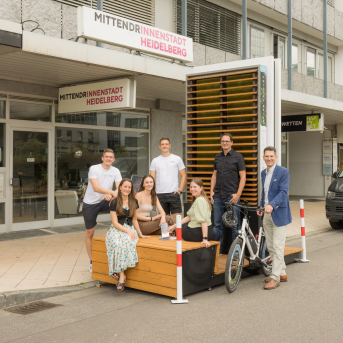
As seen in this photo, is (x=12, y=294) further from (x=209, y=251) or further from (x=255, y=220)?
(x=255, y=220)

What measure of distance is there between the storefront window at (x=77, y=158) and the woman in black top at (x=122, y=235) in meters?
5.37

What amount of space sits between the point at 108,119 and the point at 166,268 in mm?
7287

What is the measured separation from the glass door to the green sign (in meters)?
9.33

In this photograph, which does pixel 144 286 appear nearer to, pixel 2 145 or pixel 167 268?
pixel 167 268

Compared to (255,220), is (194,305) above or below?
below

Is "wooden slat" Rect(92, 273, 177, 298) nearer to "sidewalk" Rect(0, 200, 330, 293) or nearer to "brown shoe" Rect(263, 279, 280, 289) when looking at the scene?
"sidewalk" Rect(0, 200, 330, 293)

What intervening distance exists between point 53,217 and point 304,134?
46.4 ft

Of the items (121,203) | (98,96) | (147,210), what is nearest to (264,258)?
(147,210)

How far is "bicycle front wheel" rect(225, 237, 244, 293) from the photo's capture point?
574cm

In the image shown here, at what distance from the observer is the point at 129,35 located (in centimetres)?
926

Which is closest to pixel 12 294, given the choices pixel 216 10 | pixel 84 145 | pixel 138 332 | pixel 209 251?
pixel 138 332

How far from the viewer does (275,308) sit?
5.19 m

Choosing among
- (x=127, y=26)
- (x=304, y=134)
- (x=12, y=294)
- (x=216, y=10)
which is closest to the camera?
(x=12, y=294)

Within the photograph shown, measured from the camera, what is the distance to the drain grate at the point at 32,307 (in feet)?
17.5
